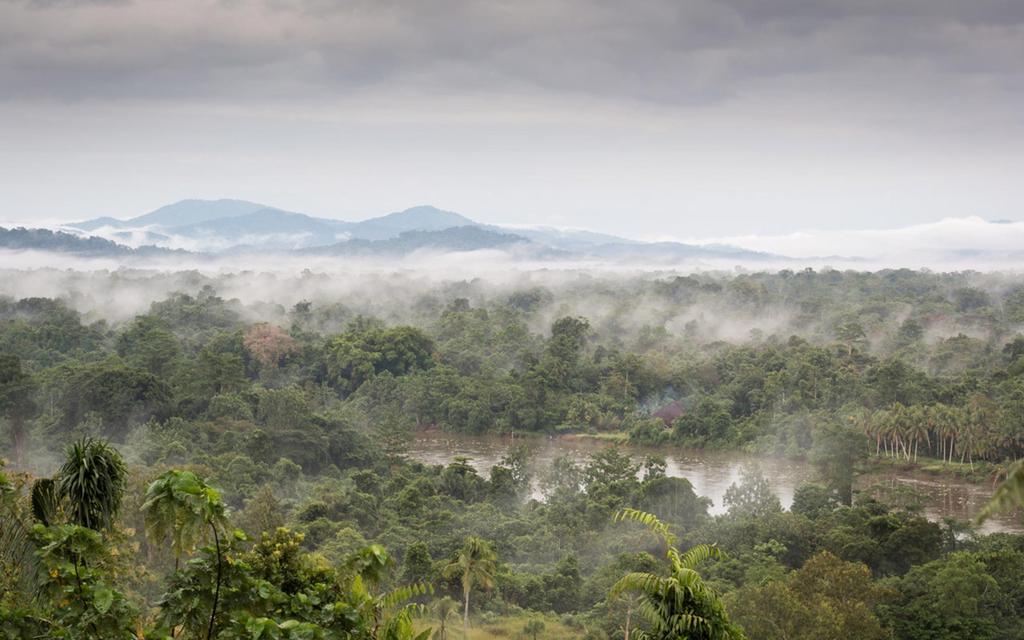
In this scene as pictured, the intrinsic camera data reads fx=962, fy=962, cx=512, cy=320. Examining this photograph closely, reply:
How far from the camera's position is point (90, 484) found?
933 centimetres

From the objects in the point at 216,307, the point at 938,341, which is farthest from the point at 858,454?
the point at 216,307

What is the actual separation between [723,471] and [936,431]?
9.25 m

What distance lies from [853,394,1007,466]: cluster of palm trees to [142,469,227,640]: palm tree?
125 ft

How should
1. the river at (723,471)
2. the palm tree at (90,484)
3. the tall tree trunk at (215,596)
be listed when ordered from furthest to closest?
1. the river at (723,471)
2. the palm tree at (90,484)
3. the tall tree trunk at (215,596)

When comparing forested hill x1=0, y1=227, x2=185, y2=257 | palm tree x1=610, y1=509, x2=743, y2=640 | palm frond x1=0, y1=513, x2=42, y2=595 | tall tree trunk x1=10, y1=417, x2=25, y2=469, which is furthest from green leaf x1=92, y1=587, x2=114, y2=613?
forested hill x1=0, y1=227, x2=185, y2=257

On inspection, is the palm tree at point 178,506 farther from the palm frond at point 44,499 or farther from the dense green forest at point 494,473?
the palm frond at point 44,499

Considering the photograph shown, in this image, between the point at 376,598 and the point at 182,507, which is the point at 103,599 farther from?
the point at 376,598

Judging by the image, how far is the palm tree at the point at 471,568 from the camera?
20906mm

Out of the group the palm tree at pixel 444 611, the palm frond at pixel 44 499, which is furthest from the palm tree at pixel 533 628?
the palm frond at pixel 44 499

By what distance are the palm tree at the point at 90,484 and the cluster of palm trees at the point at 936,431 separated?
37591mm

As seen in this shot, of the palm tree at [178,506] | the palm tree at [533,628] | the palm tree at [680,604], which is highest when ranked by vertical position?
the palm tree at [178,506]

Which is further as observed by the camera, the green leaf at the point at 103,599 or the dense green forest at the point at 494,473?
the dense green forest at the point at 494,473

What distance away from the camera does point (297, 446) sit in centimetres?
3806

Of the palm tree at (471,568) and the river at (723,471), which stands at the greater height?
the palm tree at (471,568)
